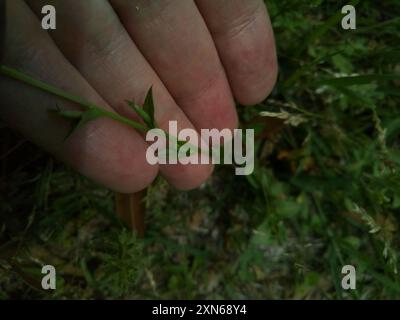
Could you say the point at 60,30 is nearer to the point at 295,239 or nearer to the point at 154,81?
the point at 154,81

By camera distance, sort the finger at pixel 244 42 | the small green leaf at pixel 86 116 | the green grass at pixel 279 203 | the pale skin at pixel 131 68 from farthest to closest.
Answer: the green grass at pixel 279 203 → the finger at pixel 244 42 → the pale skin at pixel 131 68 → the small green leaf at pixel 86 116

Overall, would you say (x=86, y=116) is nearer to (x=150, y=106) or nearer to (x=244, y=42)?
(x=150, y=106)

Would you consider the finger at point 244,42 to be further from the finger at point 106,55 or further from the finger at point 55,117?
the finger at point 55,117

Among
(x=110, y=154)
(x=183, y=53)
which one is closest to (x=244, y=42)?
(x=183, y=53)

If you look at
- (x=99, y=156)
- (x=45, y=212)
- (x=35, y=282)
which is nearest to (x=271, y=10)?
(x=99, y=156)

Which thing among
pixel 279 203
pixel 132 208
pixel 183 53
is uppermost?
pixel 183 53

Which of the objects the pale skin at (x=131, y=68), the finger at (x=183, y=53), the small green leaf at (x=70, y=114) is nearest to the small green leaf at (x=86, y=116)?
the small green leaf at (x=70, y=114)

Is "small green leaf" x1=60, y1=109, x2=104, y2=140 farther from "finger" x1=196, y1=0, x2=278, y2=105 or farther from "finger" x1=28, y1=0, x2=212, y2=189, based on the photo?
"finger" x1=196, y1=0, x2=278, y2=105
